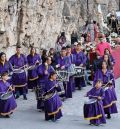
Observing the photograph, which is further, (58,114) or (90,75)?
(90,75)

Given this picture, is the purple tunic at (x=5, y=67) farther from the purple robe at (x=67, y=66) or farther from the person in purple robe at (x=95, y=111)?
the person in purple robe at (x=95, y=111)

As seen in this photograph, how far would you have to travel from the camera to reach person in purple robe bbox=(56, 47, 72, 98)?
1691 centimetres

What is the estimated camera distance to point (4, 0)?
19.5 metres

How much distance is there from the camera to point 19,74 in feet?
55.5

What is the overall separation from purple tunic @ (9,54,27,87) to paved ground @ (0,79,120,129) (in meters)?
0.74

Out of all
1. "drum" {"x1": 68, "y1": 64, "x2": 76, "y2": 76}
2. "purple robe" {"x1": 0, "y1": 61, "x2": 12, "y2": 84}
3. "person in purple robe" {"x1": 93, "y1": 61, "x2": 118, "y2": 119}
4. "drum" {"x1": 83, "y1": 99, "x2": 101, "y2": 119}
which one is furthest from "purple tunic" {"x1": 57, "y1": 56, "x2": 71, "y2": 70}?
"drum" {"x1": 83, "y1": 99, "x2": 101, "y2": 119}

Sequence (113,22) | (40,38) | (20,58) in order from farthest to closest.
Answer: (113,22) → (40,38) → (20,58)

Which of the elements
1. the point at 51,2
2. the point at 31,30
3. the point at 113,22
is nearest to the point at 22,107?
the point at 31,30

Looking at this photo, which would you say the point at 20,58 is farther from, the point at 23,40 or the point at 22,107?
the point at 23,40

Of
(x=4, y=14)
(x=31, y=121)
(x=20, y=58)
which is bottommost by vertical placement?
(x=31, y=121)

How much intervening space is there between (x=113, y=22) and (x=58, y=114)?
1895 centimetres

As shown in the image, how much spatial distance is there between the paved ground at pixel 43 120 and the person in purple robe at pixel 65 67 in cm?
58

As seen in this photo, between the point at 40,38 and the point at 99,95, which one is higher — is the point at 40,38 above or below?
above

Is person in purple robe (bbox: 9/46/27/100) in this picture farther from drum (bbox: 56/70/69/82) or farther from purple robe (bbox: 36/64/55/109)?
drum (bbox: 56/70/69/82)
